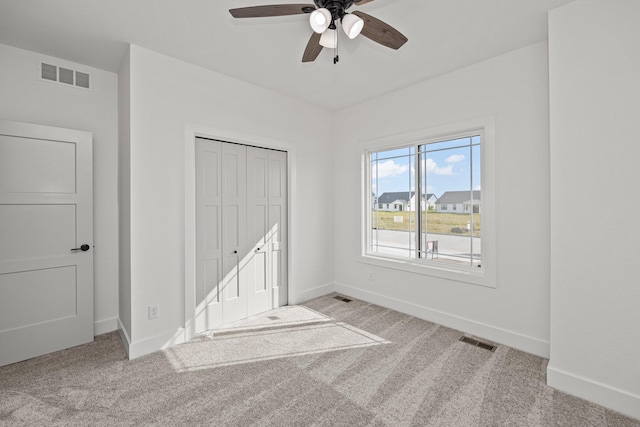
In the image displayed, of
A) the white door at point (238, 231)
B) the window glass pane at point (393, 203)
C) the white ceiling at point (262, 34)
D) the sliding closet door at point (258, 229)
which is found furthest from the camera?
the window glass pane at point (393, 203)

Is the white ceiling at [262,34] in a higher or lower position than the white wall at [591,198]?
higher

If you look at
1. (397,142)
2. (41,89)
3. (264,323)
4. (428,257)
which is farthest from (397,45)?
(41,89)

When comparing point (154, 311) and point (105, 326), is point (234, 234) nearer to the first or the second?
point (154, 311)

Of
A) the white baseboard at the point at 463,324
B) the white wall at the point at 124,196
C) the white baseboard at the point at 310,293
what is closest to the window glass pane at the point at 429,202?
the white baseboard at the point at 463,324

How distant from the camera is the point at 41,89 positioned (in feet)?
9.05

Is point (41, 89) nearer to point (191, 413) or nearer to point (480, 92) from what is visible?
point (191, 413)

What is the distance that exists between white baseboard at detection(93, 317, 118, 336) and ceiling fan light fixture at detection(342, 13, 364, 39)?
3621mm

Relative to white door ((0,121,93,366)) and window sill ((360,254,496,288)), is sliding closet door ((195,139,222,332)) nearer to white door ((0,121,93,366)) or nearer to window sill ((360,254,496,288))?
white door ((0,121,93,366))

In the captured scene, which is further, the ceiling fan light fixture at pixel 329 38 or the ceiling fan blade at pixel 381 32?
the ceiling fan light fixture at pixel 329 38

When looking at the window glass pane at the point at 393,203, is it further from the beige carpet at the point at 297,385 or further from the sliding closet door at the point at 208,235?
the sliding closet door at the point at 208,235

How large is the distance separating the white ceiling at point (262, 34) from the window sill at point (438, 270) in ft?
7.18

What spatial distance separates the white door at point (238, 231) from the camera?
3145 millimetres

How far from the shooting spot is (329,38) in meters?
1.98

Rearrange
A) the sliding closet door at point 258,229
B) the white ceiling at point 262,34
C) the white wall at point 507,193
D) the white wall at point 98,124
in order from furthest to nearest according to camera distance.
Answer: the sliding closet door at point 258,229 < the white wall at point 98,124 < the white wall at point 507,193 < the white ceiling at point 262,34
